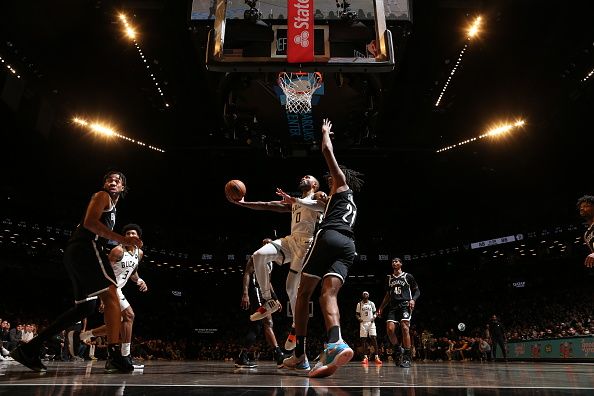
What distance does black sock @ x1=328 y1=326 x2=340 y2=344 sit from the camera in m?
3.48

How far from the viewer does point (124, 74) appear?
14273 millimetres

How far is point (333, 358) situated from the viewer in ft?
11.3

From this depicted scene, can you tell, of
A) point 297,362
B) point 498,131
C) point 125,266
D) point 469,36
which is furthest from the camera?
point 498,131

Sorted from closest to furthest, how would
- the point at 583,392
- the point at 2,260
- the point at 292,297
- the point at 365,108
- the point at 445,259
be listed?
the point at 583,392 → the point at 292,297 → the point at 365,108 → the point at 2,260 → the point at 445,259

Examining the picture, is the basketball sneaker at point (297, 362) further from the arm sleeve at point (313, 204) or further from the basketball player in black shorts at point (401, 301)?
the basketball player in black shorts at point (401, 301)

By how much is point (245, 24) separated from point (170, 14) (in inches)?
220

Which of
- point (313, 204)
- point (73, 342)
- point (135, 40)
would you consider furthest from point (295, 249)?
point (73, 342)

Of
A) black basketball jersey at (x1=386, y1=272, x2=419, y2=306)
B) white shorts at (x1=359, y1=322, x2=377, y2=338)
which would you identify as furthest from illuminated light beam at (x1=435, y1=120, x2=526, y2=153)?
black basketball jersey at (x1=386, y1=272, x2=419, y2=306)

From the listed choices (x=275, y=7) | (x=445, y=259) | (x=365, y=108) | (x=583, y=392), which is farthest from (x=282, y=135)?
(x=445, y=259)

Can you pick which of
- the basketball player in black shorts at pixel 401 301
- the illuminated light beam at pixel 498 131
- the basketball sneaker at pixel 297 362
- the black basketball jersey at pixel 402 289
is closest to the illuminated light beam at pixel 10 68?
the basketball player in black shorts at pixel 401 301

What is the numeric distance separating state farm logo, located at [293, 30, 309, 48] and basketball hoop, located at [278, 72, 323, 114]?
2.31m

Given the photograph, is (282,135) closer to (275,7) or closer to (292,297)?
(275,7)

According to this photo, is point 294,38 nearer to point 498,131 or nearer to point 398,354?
point 398,354

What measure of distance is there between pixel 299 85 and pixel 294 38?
2509mm
